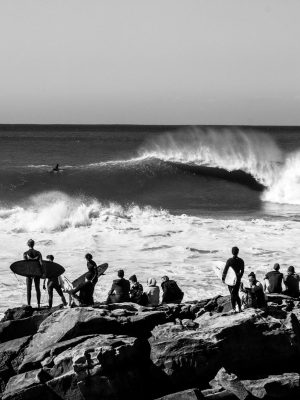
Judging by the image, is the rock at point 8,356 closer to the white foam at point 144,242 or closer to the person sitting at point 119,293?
the person sitting at point 119,293

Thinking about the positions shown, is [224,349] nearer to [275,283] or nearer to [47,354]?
[47,354]

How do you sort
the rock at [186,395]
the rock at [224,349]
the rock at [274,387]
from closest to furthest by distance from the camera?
the rock at [186,395]
the rock at [274,387]
the rock at [224,349]

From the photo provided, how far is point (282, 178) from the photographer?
40.0m

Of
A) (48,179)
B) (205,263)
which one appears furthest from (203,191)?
(205,263)

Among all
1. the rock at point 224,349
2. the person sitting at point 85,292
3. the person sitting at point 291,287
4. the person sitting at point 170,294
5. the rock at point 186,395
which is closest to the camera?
the rock at point 186,395

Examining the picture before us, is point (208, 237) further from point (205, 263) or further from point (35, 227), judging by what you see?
point (35, 227)

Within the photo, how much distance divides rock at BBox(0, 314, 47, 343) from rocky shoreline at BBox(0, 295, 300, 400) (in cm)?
2

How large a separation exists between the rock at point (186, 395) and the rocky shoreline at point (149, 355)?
0.04ft

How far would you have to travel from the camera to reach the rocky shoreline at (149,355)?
9727 millimetres

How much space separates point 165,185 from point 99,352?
2990 centimetres

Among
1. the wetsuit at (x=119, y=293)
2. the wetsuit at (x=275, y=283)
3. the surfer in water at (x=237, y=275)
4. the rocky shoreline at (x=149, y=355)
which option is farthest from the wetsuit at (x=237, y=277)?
the wetsuit at (x=119, y=293)

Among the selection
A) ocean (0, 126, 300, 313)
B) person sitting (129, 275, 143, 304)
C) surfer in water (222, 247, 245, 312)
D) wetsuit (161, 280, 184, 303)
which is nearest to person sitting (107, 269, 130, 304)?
person sitting (129, 275, 143, 304)

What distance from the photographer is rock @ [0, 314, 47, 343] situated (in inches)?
452

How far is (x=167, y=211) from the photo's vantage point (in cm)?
3056
